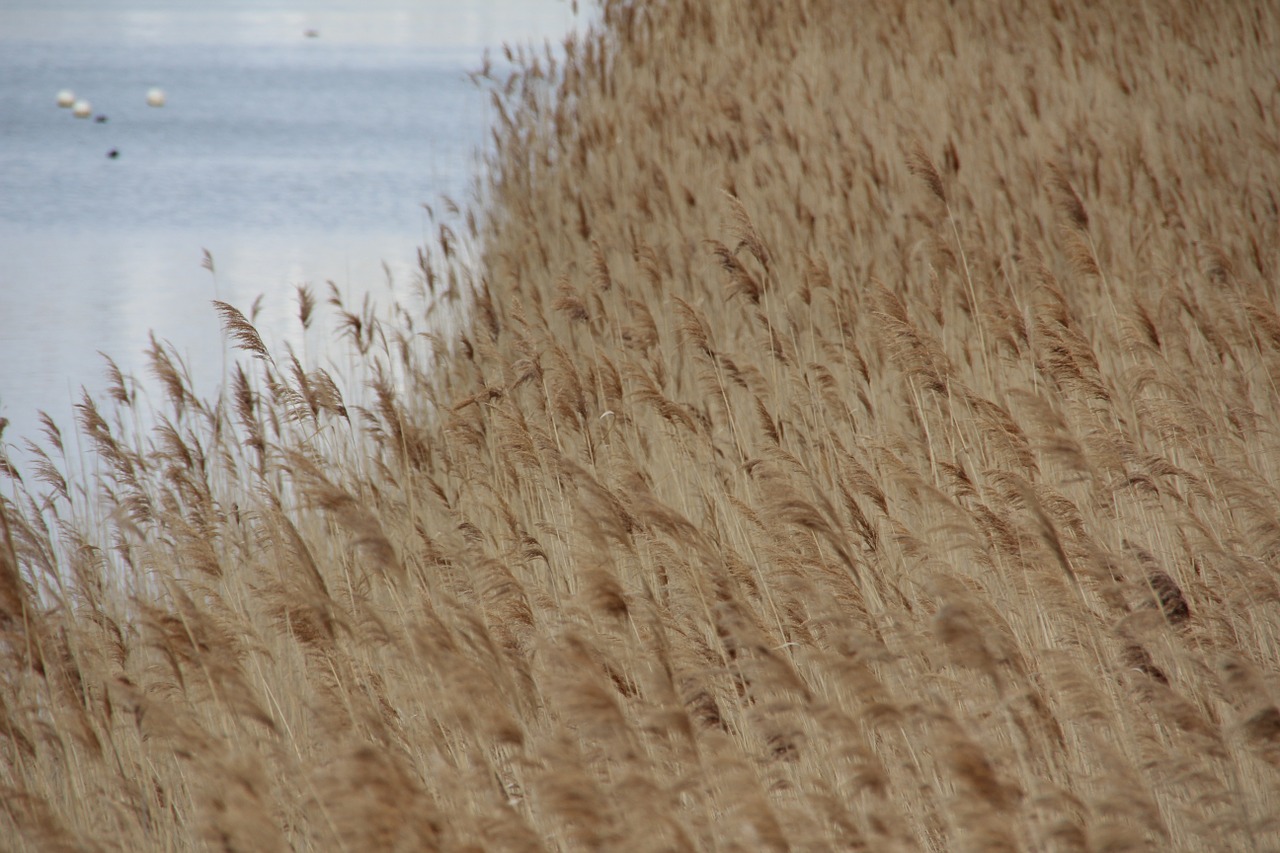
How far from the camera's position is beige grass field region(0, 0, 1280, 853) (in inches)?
80.0

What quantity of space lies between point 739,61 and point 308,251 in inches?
137

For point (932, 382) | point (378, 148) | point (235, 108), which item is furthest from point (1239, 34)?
point (235, 108)

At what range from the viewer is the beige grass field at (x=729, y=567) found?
2.03 metres

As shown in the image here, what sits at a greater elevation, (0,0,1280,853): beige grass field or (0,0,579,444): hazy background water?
(0,0,579,444): hazy background water

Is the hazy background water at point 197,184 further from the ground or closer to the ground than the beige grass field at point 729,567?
further from the ground

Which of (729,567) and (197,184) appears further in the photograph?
(197,184)

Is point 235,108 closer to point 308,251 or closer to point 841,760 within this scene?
point 308,251

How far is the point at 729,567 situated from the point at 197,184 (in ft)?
31.1

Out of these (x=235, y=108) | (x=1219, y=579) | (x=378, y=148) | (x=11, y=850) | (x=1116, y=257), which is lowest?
→ (x=11, y=850)

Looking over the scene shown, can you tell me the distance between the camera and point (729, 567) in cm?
291

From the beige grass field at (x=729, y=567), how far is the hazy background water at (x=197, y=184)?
1.38 meters

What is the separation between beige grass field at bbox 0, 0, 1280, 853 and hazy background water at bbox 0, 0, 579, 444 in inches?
54.5

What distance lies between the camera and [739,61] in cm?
870

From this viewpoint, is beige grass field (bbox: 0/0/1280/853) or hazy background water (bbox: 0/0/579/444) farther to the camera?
hazy background water (bbox: 0/0/579/444)
